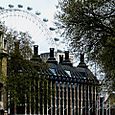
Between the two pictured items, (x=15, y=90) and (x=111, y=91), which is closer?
(x=111, y=91)

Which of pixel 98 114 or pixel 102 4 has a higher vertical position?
pixel 102 4

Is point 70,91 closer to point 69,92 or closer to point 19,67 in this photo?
point 69,92

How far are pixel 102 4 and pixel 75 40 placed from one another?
8.10ft

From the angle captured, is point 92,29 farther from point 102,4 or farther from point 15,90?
point 15,90

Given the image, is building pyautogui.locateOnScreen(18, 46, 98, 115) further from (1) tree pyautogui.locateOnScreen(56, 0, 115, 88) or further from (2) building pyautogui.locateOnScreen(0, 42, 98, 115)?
→ (1) tree pyautogui.locateOnScreen(56, 0, 115, 88)

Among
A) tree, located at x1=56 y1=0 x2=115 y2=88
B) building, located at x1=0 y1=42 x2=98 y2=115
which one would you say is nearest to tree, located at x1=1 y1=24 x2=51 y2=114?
tree, located at x1=56 y1=0 x2=115 y2=88

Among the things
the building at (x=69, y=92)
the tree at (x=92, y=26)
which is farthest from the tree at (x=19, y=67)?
the building at (x=69, y=92)

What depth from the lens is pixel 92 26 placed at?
31922mm

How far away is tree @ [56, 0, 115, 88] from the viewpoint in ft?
104

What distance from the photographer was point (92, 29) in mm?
31938

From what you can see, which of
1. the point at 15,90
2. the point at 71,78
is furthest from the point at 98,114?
the point at 15,90

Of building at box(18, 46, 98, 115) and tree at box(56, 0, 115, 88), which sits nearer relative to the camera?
tree at box(56, 0, 115, 88)

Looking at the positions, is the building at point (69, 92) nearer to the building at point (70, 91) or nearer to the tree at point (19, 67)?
the building at point (70, 91)

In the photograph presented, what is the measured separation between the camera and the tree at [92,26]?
31.6 m
